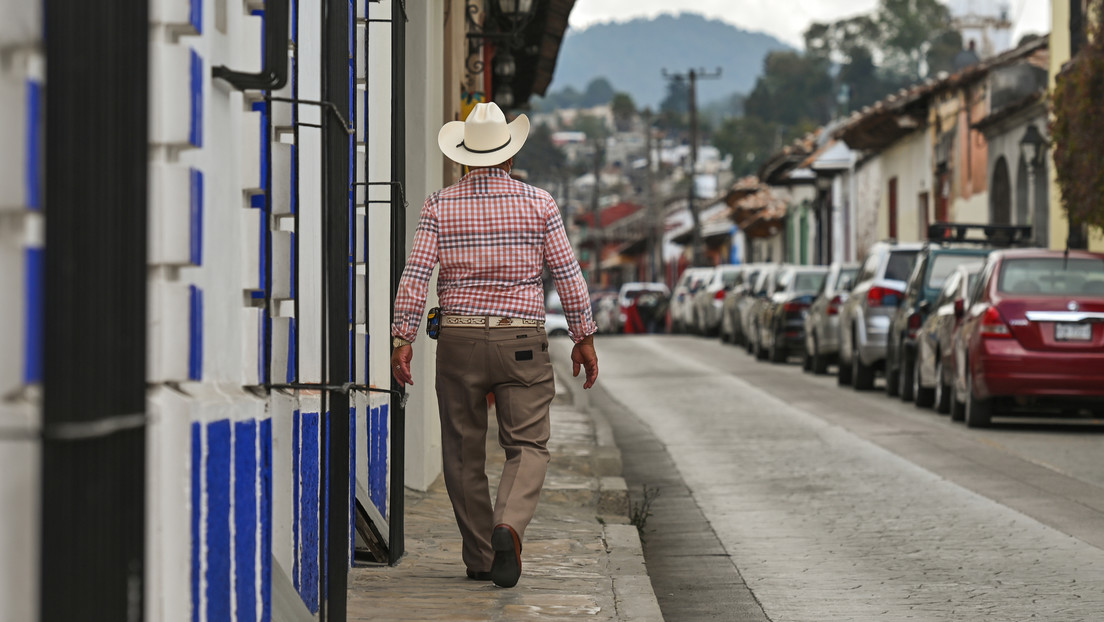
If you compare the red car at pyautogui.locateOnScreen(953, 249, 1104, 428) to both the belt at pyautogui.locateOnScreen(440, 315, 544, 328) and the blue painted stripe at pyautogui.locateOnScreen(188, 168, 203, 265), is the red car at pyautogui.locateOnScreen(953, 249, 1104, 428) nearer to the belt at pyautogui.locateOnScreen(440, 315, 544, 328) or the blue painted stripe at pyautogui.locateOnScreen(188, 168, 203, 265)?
the belt at pyautogui.locateOnScreen(440, 315, 544, 328)

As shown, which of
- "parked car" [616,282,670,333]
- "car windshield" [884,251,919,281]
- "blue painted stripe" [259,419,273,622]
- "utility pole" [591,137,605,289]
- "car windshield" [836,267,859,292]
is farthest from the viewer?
A: "utility pole" [591,137,605,289]

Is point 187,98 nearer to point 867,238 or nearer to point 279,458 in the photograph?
point 279,458

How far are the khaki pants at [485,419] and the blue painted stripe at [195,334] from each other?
111 inches

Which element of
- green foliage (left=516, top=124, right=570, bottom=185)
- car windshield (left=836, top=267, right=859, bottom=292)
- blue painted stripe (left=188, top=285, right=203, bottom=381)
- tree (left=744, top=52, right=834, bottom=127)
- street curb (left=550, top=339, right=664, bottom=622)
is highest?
tree (left=744, top=52, right=834, bottom=127)

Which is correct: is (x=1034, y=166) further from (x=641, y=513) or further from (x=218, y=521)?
(x=218, y=521)

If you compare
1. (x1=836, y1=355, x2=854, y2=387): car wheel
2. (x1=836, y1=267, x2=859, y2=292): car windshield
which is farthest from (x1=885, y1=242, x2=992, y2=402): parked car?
(x1=836, y1=267, x2=859, y2=292): car windshield

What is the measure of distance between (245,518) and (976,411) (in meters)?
12.3

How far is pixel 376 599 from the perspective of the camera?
253 inches

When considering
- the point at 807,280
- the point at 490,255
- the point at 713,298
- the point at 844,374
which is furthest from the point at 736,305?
the point at 490,255

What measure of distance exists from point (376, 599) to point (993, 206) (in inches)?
1118

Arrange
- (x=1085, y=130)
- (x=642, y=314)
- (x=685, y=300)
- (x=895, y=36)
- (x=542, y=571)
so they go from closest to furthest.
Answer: (x=542, y=571), (x=1085, y=130), (x=685, y=300), (x=642, y=314), (x=895, y=36)

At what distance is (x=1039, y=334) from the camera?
15383mm

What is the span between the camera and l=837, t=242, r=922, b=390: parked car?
21750 millimetres

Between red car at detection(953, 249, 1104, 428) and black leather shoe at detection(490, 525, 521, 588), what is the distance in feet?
31.6
